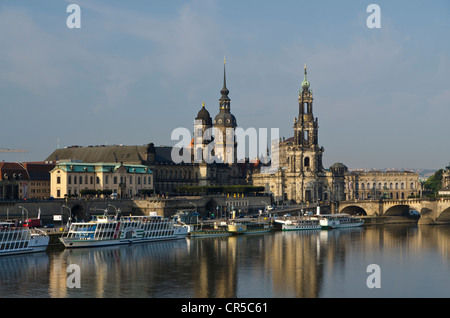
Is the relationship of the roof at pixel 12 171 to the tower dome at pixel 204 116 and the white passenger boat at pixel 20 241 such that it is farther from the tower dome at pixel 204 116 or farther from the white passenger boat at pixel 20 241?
the tower dome at pixel 204 116

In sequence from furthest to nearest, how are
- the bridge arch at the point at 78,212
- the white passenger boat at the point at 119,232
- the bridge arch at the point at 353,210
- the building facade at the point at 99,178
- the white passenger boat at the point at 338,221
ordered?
the bridge arch at the point at 353,210 → the white passenger boat at the point at 338,221 → the building facade at the point at 99,178 → the bridge arch at the point at 78,212 → the white passenger boat at the point at 119,232

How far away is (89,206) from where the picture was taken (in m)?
119

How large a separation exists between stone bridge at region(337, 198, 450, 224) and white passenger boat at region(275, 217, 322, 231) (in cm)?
2228

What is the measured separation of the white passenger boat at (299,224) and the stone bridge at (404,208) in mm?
22281

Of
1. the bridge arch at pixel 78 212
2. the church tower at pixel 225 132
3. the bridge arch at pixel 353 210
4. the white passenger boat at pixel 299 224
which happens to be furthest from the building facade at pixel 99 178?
the bridge arch at pixel 353 210

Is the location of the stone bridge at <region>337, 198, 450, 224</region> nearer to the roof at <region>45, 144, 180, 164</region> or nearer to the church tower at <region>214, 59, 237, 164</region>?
the church tower at <region>214, 59, 237, 164</region>

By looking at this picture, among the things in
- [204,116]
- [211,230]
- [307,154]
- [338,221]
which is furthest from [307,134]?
[211,230]

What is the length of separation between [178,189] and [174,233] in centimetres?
5224

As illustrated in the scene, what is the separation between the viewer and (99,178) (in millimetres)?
135000

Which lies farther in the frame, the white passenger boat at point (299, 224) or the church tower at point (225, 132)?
the church tower at point (225, 132)

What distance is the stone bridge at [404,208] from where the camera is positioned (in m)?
136

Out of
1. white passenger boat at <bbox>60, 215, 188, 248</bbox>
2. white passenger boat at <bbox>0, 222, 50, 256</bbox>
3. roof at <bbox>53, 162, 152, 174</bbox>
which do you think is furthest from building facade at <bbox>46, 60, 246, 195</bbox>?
white passenger boat at <bbox>0, 222, 50, 256</bbox>

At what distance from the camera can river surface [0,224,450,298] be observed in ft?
204
